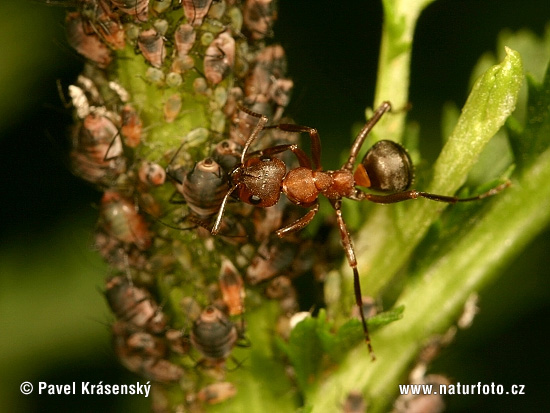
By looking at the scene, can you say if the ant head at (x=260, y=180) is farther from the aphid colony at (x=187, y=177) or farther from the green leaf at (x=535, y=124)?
the green leaf at (x=535, y=124)

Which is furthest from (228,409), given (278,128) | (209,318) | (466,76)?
(466,76)

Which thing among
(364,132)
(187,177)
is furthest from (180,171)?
(364,132)

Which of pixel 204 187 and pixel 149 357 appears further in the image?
pixel 149 357

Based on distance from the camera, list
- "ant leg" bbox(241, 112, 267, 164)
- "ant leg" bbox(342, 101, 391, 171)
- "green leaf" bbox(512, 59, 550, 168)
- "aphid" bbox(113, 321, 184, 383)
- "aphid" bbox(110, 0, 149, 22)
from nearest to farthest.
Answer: "aphid" bbox(110, 0, 149, 22), "green leaf" bbox(512, 59, 550, 168), "ant leg" bbox(342, 101, 391, 171), "ant leg" bbox(241, 112, 267, 164), "aphid" bbox(113, 321, 184, 383)

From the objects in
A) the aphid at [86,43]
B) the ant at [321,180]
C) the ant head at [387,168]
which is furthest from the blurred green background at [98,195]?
the aphid at [86,43]

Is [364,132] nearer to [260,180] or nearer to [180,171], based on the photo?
[260,180]

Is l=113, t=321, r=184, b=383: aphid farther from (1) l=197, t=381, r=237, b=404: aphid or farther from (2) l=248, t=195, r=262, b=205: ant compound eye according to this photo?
A: (2) l=248, t=195, r=262, b=205: ant compound eye

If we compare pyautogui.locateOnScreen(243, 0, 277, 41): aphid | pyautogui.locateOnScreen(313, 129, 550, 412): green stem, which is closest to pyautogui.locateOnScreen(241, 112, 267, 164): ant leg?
pyautogui.locateOnScreen(243, 0, 277, 41): aphid

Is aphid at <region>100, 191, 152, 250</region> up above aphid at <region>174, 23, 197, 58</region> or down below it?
below
